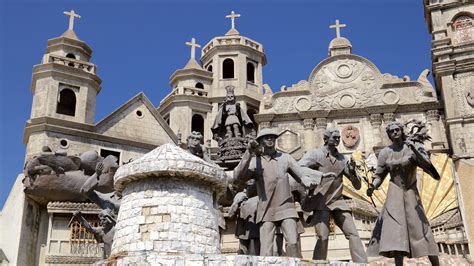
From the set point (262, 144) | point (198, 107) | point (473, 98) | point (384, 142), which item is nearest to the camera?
point (262, 144)

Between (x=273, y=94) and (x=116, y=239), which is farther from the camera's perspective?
(x=273, y=94)

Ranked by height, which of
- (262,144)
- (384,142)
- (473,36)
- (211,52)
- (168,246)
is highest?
(211,52)

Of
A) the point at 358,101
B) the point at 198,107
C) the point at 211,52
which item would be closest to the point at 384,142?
the point at 358,101

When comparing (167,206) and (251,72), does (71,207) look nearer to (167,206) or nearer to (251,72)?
(167,206)

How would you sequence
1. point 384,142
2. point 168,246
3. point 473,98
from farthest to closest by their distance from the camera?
point 384,142 → point 473,98 → point 168,246

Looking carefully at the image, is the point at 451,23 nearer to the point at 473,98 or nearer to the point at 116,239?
the point at 473,98

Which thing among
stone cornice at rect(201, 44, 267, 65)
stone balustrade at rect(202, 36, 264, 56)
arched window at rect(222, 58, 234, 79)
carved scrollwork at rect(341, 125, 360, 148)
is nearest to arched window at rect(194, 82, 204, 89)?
arched window at rect(222, 58, 234, 79)

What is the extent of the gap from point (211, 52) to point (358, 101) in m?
13.6

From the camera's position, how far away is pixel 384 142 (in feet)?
110

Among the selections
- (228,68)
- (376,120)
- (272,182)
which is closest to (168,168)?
(272,182)

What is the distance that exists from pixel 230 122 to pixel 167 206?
945 centimetres

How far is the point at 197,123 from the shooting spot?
40.7 metres

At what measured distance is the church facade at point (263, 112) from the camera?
18.5m

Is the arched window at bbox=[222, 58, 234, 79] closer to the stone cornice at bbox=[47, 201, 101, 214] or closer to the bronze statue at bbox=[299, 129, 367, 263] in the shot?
the stone cornice at bbox=[47, 201, 101, 214]
